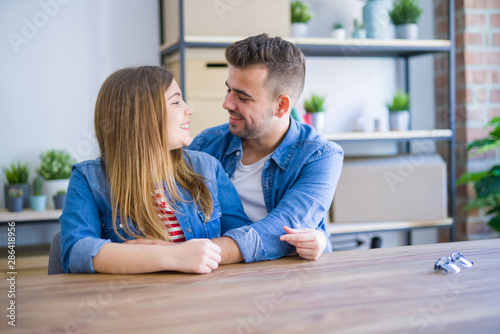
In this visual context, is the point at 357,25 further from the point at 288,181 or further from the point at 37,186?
the point at 37,186

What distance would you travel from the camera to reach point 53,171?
8.18 feet

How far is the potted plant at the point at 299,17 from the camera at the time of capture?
2697mm

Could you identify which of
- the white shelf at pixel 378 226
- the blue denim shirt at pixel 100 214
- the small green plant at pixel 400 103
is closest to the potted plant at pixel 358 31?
the small green plant at pixel 400 103

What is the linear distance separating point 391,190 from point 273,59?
130cm

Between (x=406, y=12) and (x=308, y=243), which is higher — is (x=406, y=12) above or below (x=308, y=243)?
above

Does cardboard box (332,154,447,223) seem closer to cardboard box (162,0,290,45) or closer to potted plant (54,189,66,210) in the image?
cardboard box (162,0,290,45)

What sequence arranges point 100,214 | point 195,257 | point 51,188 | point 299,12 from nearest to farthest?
point 195,257 < point 100,214 < point 51,188 < point 299,12

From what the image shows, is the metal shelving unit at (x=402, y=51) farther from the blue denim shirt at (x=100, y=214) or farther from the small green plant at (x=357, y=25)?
the blue denim shirt at (x=100, y=214)

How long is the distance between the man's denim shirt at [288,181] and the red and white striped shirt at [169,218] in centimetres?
16

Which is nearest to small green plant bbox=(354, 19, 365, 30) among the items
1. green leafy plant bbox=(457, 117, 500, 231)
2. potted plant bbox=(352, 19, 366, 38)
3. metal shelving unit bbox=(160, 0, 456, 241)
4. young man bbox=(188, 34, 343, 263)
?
potted plant bbox=(352, 19, 366, 38)

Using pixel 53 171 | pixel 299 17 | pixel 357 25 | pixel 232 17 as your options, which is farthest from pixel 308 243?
pixel 357 25

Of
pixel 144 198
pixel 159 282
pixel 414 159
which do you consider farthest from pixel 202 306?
pixel 414 159

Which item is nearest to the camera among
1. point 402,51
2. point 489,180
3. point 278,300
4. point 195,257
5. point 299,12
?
point 278,300

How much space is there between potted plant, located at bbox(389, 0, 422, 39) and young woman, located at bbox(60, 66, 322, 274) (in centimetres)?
178
